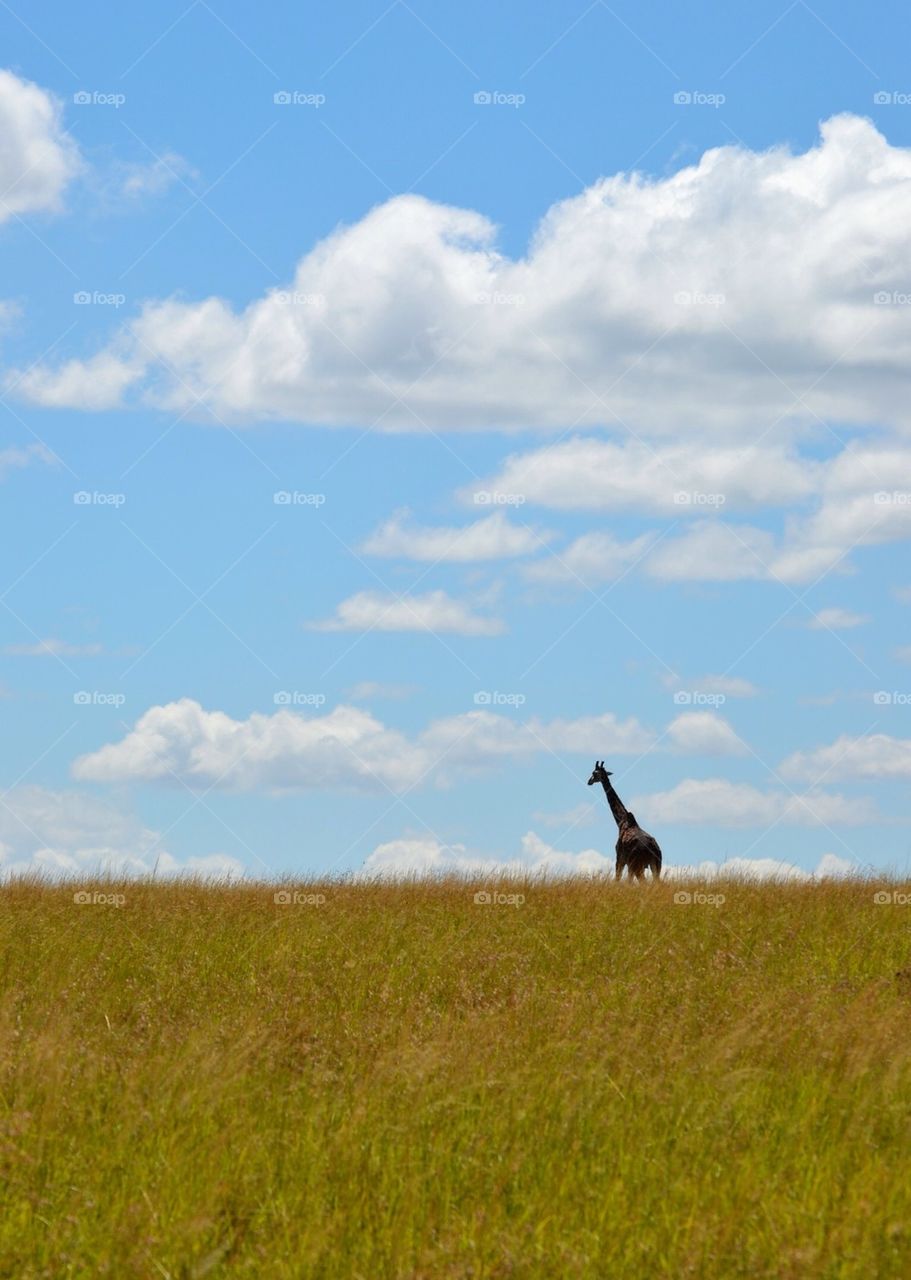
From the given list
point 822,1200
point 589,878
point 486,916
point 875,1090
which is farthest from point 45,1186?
point 589,878

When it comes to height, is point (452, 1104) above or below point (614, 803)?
below

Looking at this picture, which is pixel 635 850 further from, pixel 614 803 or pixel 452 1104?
pixel 452 1104

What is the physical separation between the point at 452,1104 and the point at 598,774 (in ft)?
62.9

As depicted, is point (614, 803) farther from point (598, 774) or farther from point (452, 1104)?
point (452, 1104)

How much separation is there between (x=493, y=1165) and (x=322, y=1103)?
1.33 meters

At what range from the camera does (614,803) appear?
86.8 feet

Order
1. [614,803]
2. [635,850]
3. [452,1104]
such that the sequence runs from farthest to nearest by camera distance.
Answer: [614,803] < [635,850] < [452,1104]

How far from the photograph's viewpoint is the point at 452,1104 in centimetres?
846

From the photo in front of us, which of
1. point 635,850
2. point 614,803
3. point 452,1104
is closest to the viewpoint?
point 452,1104

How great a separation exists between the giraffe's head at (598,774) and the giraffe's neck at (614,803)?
0.06 metres

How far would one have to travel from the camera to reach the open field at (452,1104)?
6492mm

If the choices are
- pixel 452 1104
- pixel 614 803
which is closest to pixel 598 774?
pixel 614 803

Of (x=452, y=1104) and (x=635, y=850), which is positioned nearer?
(x=452, y=1104)

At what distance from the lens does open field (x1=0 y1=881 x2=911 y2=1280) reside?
256 inches
